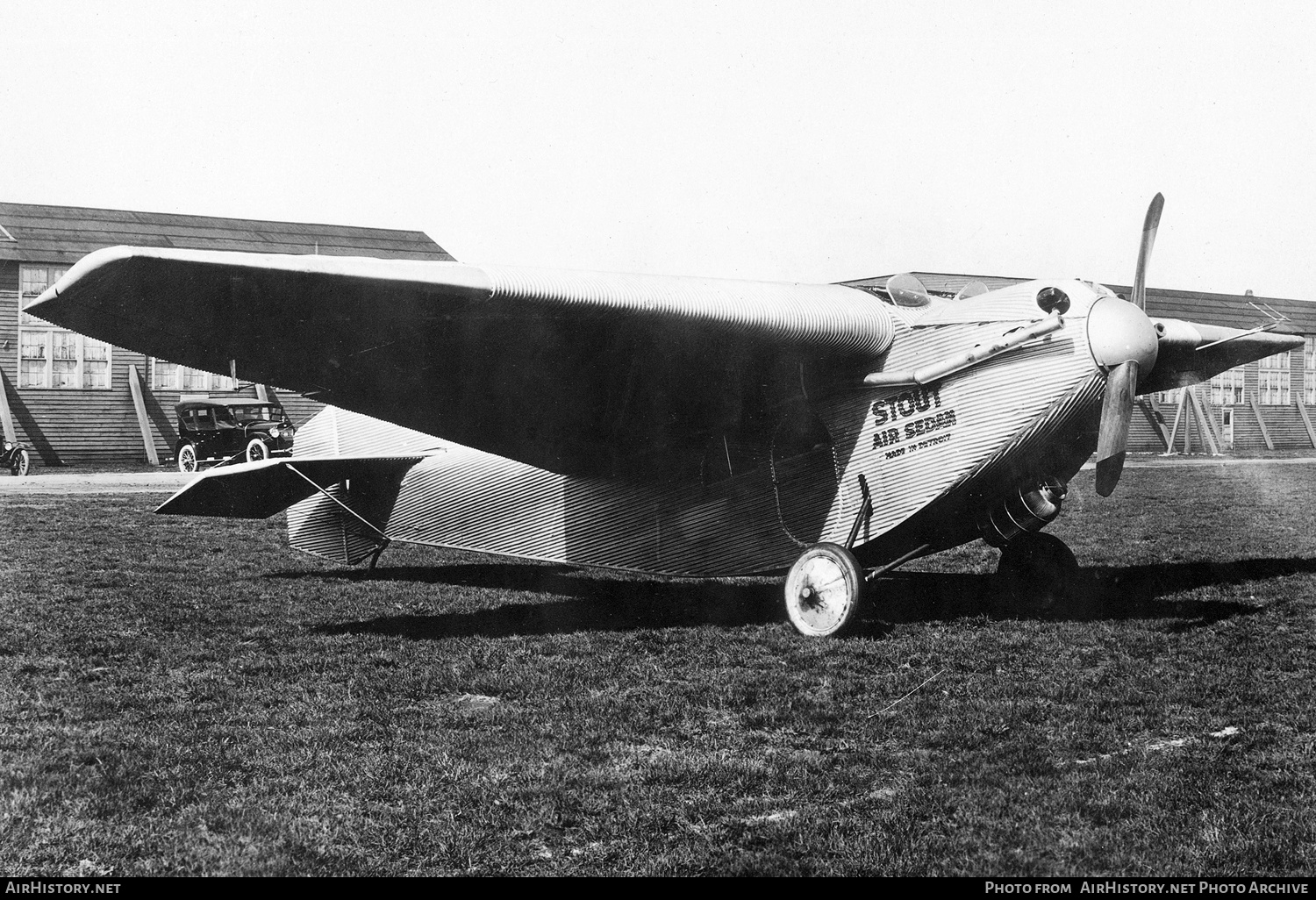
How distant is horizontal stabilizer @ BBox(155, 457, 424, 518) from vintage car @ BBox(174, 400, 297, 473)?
18636mm

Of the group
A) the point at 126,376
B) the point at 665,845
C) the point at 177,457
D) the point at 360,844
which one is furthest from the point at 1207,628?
the point at 126,376

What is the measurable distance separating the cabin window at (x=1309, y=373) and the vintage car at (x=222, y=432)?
44.2m

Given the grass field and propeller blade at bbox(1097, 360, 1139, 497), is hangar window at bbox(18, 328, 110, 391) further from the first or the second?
propeller blade at bbox(1097, 360, 1139, 497)

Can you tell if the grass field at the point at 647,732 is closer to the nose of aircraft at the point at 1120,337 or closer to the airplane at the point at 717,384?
the airplane at the point at 717,384

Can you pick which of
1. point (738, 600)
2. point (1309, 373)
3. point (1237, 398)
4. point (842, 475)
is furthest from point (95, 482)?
point (1309, 373)

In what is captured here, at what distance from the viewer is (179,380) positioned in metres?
32.8

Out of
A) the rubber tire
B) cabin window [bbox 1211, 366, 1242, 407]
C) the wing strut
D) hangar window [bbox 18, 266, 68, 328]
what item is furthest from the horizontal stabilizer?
cabin window [bbox 1211, 366, 1242, 407]

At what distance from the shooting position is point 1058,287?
7391 mm

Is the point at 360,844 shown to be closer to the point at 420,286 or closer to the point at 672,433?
the point at 420,286

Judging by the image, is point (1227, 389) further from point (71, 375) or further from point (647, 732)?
point (647, 732)

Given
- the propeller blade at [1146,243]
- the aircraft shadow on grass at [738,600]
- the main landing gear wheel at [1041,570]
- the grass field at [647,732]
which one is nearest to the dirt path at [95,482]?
the grass field at [647,732]

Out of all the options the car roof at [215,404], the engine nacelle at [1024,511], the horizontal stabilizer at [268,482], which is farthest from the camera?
the car roof at [215,404]

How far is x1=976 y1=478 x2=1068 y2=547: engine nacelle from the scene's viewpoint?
26.1ft

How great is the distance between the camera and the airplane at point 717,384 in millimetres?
6371
